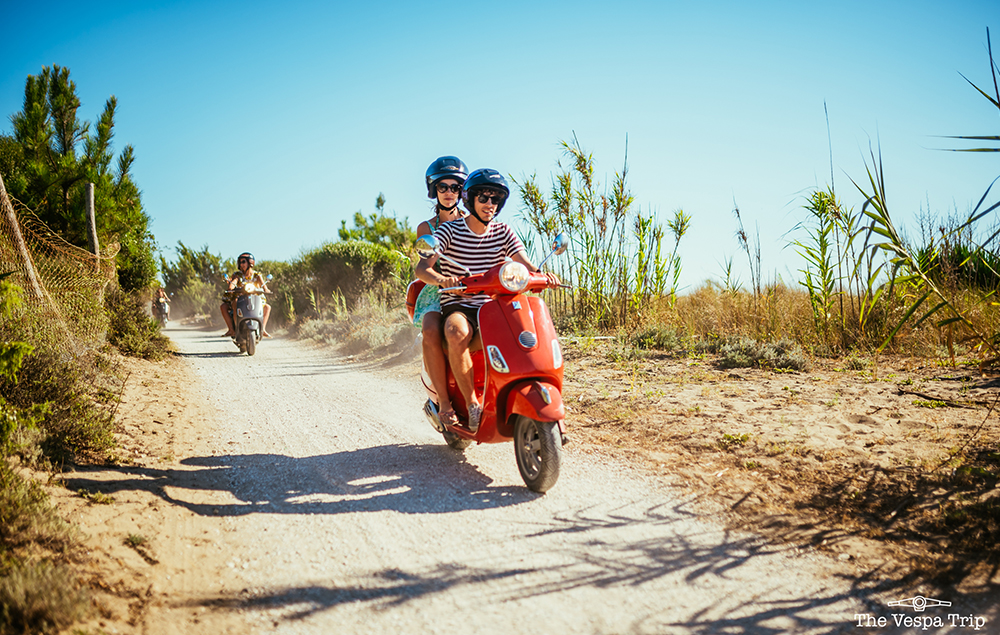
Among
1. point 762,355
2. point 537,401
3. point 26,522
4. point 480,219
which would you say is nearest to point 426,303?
point 480,219

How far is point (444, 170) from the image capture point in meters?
4.44

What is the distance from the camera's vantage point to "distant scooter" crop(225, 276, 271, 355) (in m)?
9.91

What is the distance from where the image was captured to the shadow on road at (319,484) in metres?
3.05

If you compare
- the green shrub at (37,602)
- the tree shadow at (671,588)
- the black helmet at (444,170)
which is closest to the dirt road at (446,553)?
the tree shadow at (671,588)

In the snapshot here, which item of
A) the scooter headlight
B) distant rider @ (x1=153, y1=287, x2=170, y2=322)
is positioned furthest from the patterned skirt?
distant rider @ (x1=153, y1=287, x2=170, y2=322)

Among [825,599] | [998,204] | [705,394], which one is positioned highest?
[998,204]

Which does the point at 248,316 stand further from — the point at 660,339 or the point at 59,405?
the point at 660,339

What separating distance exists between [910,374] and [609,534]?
14.7ft

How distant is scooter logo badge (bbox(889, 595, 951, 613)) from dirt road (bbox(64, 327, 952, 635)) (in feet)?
0.20

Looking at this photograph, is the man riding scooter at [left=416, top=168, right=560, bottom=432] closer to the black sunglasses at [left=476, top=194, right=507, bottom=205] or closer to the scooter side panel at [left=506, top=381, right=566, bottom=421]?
the black sunglasses at [left=476, top=194, right=507, bottom=205]

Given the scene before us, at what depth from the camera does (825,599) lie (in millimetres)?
Result: 2129

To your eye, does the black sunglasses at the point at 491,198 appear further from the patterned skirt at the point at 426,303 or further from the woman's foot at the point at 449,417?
the woman's foot at the point at 449,417

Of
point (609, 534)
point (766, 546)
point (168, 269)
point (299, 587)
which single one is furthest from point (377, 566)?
point (168, 269)

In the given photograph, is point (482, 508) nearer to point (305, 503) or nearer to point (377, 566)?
point (377, 566)
